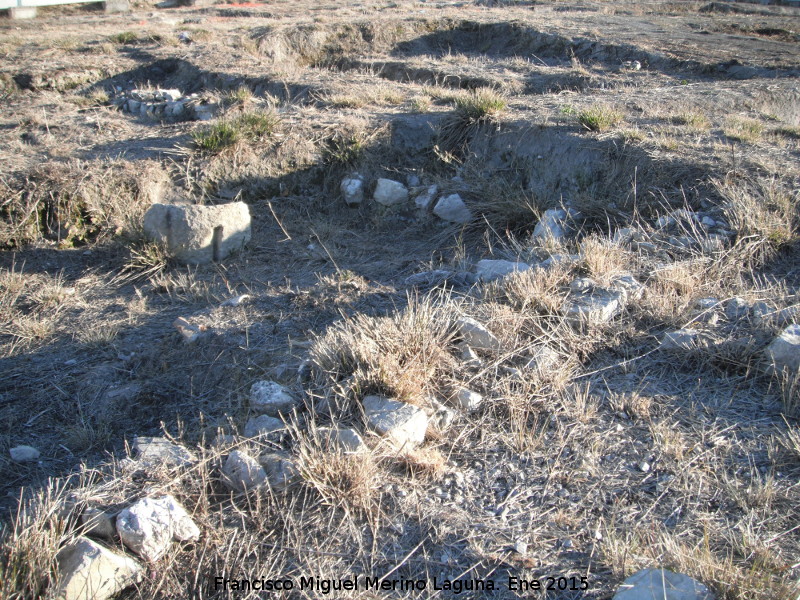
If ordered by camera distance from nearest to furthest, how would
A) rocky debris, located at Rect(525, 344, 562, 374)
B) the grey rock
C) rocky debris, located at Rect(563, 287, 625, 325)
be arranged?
rocky debris, located at Rect(525, 344, 562, 374) < rocky debris, located at Rect(563, 287, 625, 325) < the grey rock

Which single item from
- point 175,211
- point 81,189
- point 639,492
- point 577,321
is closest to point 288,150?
point 175,211

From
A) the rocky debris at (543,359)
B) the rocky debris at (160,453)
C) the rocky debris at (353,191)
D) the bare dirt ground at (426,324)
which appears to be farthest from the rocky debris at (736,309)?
the rocky debris at (353,191)

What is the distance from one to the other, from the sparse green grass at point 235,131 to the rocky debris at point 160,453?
4295 millimetres

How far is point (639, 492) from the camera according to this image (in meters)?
2.84

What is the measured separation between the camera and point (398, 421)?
10.1 feet

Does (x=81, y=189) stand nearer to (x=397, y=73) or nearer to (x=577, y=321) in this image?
(x=577, y=321)

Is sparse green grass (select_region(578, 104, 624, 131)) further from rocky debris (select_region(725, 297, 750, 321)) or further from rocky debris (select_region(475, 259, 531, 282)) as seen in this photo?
rocky debris (select_region(725, 297, 750, 321))

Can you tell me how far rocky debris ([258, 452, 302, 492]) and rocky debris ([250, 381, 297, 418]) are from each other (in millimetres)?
431

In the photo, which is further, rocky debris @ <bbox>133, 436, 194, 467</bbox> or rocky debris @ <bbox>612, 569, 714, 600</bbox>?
rocky debris @ <bbox>133, 436, 194, 467</bbox>

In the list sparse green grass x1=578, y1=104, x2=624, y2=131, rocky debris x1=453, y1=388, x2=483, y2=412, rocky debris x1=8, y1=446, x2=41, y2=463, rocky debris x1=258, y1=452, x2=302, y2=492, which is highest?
sparse green grass x1=578, y1=104, x2=624, y2=131

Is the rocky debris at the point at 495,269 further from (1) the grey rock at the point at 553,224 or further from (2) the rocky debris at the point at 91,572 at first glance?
(2) the rocky debris at the point at 91,572

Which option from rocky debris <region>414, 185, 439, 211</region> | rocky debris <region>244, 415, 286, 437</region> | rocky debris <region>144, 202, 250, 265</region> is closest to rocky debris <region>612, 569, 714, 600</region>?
rocky debris <region>244, 415, 286, 437</region>

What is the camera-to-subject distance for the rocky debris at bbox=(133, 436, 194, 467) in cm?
295

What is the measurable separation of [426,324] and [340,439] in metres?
0.95
